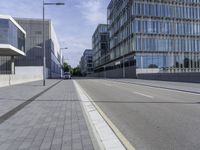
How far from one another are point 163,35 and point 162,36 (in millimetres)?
520

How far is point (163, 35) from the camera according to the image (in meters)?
70.8

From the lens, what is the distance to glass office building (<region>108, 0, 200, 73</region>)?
6875 centimetres

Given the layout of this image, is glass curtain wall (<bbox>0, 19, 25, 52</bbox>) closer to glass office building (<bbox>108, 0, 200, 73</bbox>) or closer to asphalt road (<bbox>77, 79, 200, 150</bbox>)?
glass office building (<bbox>108, 0, 200, 73</bbox>)

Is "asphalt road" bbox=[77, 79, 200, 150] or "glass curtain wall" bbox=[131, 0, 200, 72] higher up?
"glass curtain wall" bbox=[131, 0, 200, 72]

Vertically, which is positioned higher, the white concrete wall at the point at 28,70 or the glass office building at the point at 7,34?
the glass office building at the point at 7,34

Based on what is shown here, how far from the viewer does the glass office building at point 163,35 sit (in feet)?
226

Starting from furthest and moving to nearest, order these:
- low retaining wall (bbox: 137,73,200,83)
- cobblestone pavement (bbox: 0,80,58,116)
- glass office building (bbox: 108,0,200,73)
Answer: glass office building (bbox: 108,0,200,73)
low retaining wall (bbox: 137,73,200,83)
cobblestone pavement (bbox: 0,80,58,116)

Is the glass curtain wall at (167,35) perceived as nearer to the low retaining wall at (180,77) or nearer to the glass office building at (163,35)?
the glass office building at (163,35)

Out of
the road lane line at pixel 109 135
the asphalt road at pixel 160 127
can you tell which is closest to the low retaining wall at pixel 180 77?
the asphalt road at pixel 160 127

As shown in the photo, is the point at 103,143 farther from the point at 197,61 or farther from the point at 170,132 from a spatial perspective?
the point at 197,61

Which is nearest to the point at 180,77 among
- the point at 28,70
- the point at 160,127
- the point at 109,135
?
the point at 160,127

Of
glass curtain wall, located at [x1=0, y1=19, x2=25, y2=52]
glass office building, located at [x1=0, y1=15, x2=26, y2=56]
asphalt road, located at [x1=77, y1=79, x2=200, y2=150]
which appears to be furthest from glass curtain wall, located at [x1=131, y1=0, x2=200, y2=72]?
asphalt road, located at [x1=77, y1=79, x2=200, y2=150]

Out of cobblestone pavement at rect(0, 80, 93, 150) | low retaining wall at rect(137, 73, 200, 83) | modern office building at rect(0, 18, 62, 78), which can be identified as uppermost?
modern office building at rect(0, 18, 62, 78)

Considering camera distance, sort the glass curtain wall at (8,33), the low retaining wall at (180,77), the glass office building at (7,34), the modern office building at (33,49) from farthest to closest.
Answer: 1. the modern office building at (33,49)
2. the glass curtain wall at (8,33)
3. the glass office building at (7,34)
4. the low retaining wall at (180,77)
